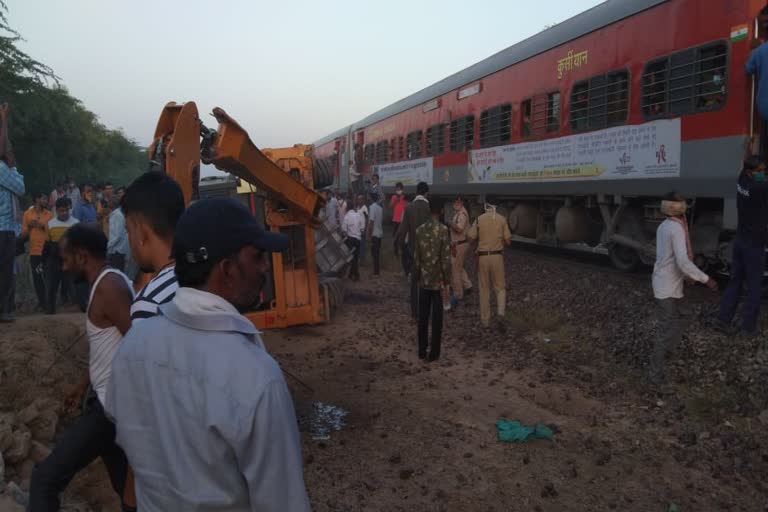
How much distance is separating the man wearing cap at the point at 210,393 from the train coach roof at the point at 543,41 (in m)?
8.79

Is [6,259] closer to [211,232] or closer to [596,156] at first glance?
[211,232]

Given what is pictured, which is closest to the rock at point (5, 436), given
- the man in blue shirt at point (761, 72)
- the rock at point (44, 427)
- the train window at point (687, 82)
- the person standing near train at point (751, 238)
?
the rock at point (44, 427)

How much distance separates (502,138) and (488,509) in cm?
1000

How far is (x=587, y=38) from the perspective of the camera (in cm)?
1012

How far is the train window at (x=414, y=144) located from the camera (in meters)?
17.7

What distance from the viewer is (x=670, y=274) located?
Result: 5699 mm

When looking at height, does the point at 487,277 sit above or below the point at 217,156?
below

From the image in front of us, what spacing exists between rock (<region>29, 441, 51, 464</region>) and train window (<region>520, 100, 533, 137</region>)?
9930 millimetres

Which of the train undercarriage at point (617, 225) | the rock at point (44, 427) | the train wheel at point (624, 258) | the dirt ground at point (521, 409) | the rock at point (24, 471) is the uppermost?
the train undercarriage at point (617, 225)

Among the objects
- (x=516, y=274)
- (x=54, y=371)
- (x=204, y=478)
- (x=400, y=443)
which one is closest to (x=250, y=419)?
Result: (x=204, y=478)

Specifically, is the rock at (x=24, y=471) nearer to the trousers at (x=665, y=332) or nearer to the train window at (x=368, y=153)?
the trousers at (x=665, y=332)

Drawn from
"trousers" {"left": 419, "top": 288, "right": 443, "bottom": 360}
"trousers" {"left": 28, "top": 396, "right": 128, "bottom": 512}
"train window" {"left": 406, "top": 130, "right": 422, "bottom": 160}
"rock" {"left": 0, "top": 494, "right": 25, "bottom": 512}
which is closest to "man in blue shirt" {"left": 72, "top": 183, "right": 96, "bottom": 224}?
"trousers" {"left": 419, "top": 288, "right": 443, "bottom": 360}

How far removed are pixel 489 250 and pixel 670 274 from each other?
2973 mm

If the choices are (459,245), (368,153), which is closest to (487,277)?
(459,245)
